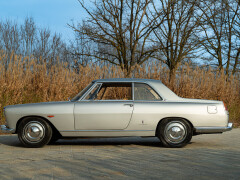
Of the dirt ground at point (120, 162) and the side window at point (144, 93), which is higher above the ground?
the side window at point (144, 93)

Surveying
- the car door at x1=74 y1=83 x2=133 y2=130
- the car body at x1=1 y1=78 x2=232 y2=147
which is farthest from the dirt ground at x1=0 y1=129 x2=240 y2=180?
the car door at x1=74 y1=83 x2=133 y2=130

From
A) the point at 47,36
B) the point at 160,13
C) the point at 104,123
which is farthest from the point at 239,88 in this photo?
the point at 47,36

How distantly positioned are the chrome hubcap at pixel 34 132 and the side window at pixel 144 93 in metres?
2.09

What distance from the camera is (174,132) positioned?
7.58 meters

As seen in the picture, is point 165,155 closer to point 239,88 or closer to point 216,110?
point 216,110

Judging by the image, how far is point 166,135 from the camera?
7566 mm

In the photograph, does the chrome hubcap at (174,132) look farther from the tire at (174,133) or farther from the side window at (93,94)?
the side window at (93,94)

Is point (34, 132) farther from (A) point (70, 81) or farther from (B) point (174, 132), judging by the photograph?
(A) point (70, 81)

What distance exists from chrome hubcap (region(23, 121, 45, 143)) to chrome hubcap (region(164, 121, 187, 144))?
8.46 ft

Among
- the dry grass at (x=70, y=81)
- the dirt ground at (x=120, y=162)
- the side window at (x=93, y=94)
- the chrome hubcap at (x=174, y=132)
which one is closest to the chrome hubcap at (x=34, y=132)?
the dirt ground at (x=120, y=162)

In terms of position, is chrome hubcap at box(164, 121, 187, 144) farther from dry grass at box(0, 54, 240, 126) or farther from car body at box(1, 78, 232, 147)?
dry grass at box(0, 54, 240, 126)

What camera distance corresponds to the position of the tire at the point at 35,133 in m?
7.55

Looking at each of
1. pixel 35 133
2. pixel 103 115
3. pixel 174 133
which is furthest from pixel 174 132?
pixel 35 133

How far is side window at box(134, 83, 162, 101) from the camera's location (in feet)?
25.4
